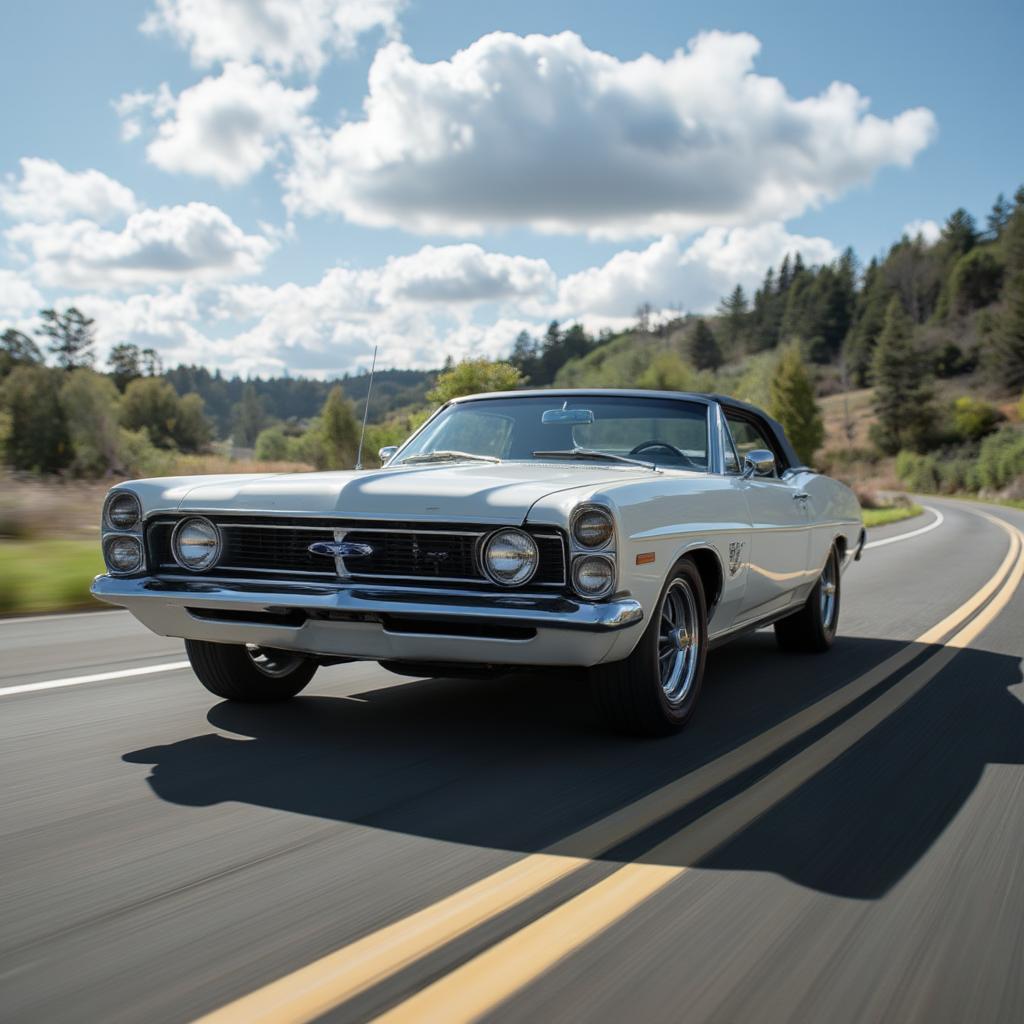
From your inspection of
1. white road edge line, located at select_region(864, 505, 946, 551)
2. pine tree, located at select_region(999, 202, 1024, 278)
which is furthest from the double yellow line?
pine tree, located at select_region(999, 202, 1024, 278)

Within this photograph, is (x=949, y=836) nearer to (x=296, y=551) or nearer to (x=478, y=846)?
(x=478, y=846)

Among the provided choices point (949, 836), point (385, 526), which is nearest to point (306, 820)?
point (385, 526)

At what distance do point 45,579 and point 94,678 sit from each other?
4.08 m

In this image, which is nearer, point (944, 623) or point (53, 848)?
point (53, 848)

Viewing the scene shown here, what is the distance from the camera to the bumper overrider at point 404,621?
3.74 metres

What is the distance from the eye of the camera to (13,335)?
112938 mm

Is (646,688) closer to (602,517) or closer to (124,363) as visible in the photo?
(602,517)

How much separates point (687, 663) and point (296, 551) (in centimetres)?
171

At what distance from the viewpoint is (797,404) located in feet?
271

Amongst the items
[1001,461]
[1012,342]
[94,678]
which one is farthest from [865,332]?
[94,678]

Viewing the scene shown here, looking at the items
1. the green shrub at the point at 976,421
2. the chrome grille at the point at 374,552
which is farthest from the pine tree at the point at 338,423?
the chrome grille at the point at 374,552

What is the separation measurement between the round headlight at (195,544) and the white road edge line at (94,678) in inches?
52.2

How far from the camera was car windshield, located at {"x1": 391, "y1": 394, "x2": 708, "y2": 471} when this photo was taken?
17.4ft

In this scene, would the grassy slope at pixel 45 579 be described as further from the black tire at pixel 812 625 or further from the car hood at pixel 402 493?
the black tire at pixel 812 625
